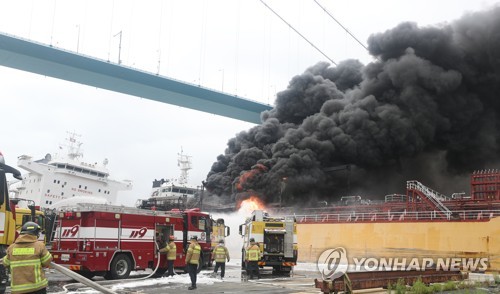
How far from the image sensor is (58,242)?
15.1m

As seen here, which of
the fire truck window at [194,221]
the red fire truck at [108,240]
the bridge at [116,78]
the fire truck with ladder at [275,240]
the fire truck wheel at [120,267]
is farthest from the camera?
the bridge at [116,78]

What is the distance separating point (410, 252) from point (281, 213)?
11.6 meters

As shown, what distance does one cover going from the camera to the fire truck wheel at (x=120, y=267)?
14.9 m

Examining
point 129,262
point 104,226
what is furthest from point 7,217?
point 129,262

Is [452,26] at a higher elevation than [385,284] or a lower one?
higher

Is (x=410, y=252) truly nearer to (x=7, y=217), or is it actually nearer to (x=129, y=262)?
(x=129, y=262)

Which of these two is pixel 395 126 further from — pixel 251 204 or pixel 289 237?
pixel 289 237

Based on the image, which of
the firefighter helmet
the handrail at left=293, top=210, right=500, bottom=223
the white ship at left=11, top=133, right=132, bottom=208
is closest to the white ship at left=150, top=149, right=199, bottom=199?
the white ship at left=11, top=133, right=132, bottom=208

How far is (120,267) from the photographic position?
50.0ft

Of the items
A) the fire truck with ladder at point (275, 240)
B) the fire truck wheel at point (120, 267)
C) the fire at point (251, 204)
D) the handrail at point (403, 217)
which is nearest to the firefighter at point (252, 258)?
the fire truck with ladder at point (275, 240)

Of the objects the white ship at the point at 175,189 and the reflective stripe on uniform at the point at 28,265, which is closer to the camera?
the reflective stripe on uniform at the point at 28,265

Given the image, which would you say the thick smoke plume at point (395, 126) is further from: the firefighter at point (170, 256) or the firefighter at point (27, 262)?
the firefighter at point (27, 262)

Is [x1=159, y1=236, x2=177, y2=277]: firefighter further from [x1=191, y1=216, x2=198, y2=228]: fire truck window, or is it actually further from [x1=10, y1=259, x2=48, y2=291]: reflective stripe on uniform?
[x1=10, y1=259, x2=48, y2=291]: reflective stripe on uniform

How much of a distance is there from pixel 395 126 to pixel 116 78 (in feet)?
94.3
